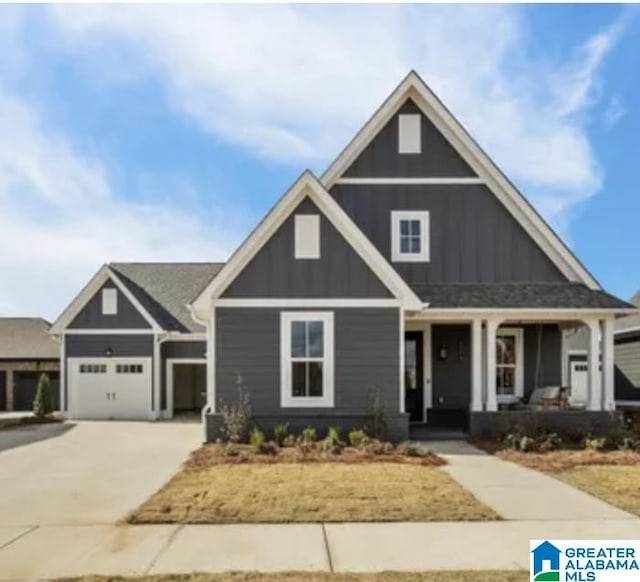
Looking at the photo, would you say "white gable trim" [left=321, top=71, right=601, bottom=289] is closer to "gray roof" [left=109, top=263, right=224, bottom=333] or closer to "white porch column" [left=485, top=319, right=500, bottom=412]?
"white porch column" [left=485, top=319, right=500, bottom=412]

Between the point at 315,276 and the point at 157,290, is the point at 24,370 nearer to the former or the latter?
the point at 157,290

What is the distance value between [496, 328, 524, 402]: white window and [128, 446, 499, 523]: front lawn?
5.67m

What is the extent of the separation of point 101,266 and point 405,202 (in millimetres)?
12434

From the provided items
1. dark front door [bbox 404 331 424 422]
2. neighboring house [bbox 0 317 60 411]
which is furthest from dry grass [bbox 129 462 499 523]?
neighboring house [bbox 0 317 60 411]

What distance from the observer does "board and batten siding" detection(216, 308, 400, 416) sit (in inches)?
540

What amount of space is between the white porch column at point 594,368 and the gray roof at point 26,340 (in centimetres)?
2331

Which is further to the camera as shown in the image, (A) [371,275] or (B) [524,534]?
(A) [371,275]


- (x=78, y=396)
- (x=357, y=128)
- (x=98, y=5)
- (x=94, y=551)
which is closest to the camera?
(x=94, y=551)

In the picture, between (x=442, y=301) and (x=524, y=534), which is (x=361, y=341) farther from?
(x=524, y=534)

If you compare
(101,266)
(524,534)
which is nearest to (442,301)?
(524,534)

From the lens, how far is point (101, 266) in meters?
23.7

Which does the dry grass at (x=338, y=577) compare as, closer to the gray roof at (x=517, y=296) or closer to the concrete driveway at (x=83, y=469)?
the concrete driveway at (x=83, y=469)

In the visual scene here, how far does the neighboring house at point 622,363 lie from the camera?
2172cm

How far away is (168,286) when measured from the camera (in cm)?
2734
